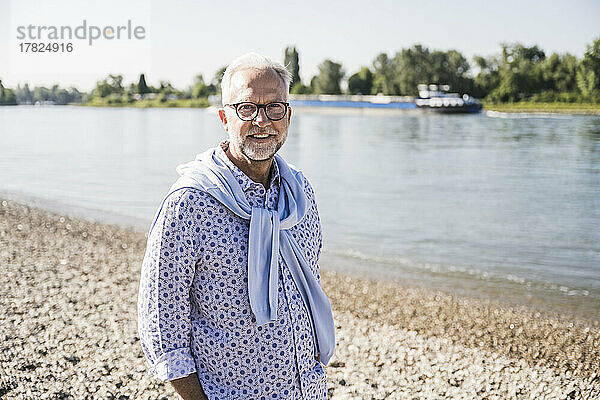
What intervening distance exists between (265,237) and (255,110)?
1.51 ft

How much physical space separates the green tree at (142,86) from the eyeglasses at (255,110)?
104180 millimetres

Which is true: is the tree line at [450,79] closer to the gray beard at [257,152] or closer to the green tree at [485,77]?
the green tree at [485,77]

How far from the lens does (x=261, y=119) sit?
7.30 ft

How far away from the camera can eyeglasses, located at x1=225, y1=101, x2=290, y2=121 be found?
2234 millimetres

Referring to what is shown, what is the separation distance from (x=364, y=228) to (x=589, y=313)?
6365 millimetres

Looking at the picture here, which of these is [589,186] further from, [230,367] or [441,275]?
[230,367]

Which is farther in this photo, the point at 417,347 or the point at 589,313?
the point at 589,313

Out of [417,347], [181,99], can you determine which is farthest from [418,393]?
[181,99]

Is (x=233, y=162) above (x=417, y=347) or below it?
above

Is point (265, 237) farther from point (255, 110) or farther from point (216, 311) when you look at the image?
point (255, 110)

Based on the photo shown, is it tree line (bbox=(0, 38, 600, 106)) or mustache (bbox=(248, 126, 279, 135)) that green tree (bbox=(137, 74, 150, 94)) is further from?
mustache (bbox=(248, 126, 279, 135))

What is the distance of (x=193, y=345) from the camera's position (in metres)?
2.24

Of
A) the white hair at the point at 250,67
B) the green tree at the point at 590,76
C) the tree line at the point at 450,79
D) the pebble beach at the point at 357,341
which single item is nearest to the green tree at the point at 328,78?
the tree line at the point at 450,79

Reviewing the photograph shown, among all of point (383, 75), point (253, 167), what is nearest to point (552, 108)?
point (383, 75)
